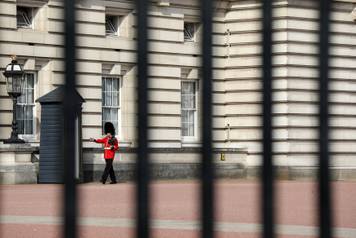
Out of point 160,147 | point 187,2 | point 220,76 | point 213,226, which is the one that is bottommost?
point 213,226

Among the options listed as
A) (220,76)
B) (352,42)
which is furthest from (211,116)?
(352,42)

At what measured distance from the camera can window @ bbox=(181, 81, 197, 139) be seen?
111 inches

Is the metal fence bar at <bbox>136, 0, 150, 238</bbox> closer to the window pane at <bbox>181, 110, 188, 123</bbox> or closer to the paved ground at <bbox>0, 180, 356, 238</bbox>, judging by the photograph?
the paved ground at <bbox>0, 180, 356, 238</bbox>

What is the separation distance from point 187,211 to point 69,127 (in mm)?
5874

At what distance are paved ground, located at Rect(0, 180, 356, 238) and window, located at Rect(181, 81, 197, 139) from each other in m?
0.16

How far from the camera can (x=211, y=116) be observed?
2.79 m

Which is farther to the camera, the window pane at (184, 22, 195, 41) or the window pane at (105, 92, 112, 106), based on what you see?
the window pane at (105, 92, 112, 106)

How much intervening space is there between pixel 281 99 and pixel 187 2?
0.39 m

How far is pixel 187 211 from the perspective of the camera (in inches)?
328

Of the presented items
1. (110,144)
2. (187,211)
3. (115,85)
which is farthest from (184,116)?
(110,144)

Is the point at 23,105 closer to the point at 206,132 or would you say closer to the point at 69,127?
the point at 206,132

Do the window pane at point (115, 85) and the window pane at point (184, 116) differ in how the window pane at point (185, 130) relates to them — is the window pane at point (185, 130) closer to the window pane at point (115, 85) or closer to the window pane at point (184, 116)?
the window pane at point (184, 116)

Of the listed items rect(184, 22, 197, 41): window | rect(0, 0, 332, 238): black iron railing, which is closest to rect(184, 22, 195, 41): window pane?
rect(184, 22, 197, 41): window

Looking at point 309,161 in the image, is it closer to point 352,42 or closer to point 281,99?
point 281,99
